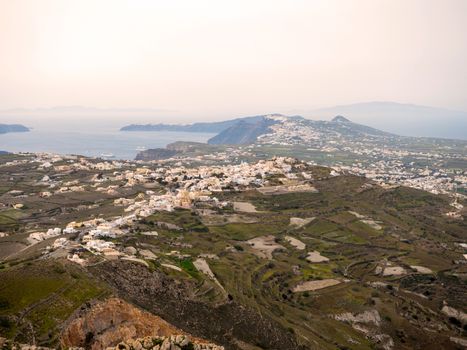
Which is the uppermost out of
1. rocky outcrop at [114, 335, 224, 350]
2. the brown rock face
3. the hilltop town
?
rocky outcrop at [114, 335, 224, 350]

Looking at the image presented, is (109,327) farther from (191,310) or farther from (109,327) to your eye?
(191,310)

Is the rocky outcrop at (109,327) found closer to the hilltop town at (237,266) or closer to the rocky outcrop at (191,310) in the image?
the hilltop town at (237,266)

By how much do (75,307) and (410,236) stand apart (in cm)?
12030

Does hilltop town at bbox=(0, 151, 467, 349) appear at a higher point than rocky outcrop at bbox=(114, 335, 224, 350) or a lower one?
lower

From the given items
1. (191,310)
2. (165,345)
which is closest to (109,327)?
(165,345)

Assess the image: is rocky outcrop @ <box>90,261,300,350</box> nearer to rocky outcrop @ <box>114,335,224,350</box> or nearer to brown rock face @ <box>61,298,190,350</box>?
brown rock face @ <box>61,298,190,350</box>

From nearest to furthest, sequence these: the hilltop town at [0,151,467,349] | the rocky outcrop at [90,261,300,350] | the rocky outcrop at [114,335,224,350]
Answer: the rocky outcrop at [114,335,224,350] < the hilltop town at [0,151,467,349] < the rocky outcrop at [90,261,300,350]

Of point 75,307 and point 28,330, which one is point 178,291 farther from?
point 28,330

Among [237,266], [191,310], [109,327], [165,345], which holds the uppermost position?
[165,345]

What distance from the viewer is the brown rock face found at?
50.6 meters

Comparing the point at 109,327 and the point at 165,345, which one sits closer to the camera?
the point at 165,345

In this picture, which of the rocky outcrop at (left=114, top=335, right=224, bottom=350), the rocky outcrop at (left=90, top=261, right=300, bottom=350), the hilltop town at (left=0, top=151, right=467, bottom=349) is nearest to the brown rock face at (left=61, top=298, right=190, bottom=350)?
the hilltop town at (left=0, top=151, right=467, bottom=349)

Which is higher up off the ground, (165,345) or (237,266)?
(165,345)

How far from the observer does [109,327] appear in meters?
52.7
